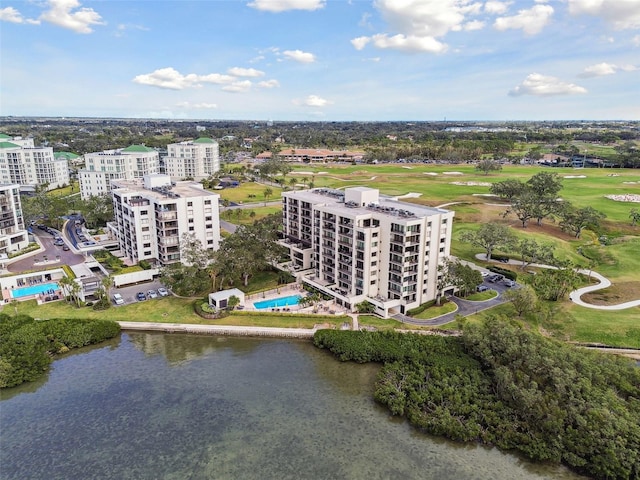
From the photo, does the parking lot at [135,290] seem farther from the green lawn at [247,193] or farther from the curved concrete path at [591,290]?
the green lawn at [247,193]

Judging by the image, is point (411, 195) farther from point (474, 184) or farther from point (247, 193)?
point (247, 193)

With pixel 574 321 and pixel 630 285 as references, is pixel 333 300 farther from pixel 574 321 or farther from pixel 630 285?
pixel 630 285

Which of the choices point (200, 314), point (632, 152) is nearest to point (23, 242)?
point (200, 314)

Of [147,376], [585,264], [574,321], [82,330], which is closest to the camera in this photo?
[147,376]

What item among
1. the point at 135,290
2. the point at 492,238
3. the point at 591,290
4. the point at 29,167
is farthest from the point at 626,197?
the point at 29,167

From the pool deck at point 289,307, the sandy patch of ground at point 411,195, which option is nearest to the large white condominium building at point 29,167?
the pool deck at point 289,307
